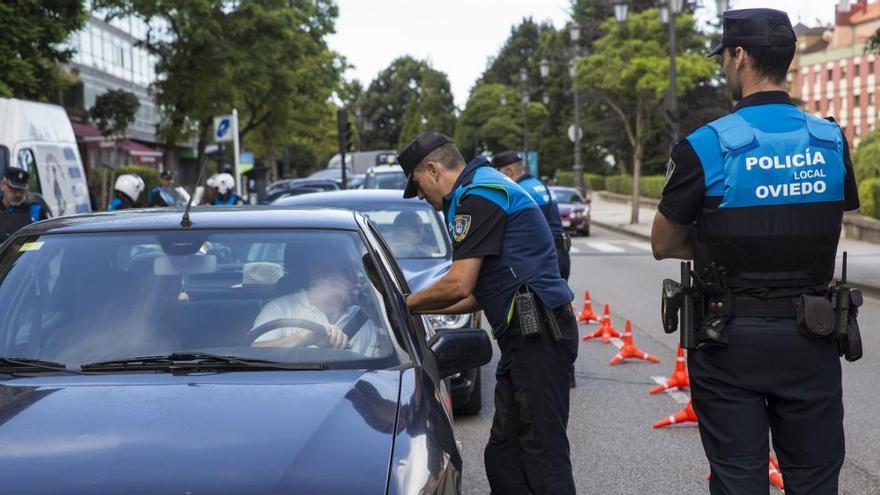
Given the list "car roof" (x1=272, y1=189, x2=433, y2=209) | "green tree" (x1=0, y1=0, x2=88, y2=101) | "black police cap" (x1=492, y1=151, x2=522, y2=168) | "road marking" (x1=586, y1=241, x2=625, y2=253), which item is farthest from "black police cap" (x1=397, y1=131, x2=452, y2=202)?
"road marking" (x1=586, y1=241, x2=625, y2=253)

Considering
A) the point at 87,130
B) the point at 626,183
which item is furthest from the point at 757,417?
the point at 626,183

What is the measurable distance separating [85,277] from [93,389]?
738 mm

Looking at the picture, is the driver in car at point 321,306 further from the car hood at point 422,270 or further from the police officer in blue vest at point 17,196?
the police officer in blue vest at point 17,196

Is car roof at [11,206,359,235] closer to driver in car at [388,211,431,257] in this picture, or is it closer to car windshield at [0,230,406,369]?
car windshield at [0,230,406,369]

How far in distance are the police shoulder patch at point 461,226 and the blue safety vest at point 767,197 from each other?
982mm

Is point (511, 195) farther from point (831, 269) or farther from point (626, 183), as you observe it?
point (626, 183)

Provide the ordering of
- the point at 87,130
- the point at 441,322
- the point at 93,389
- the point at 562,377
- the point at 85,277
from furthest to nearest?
1. the point at 87,130
2. the point at 441,322
3. the point at 562,377
4. the point at 85,277
5. the point at 93,389

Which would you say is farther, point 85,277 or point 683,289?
point 85,277

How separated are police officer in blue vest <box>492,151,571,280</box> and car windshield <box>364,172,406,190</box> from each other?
1460 cm

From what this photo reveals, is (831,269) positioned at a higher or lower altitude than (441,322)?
higher

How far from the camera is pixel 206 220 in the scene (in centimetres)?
453

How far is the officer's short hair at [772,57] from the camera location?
3.70 meters

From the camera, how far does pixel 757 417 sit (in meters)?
3.62

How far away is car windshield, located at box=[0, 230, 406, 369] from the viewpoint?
156 inches
